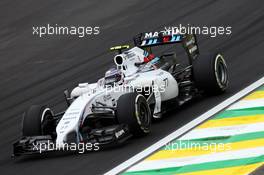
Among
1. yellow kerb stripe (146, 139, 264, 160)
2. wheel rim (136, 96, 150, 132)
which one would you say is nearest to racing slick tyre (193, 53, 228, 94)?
wheel rim (136, 96, 150, 132)

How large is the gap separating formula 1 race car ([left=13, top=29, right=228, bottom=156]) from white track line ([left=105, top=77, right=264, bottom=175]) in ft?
1.32

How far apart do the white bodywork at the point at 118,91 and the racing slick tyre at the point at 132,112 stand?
2.03 ft

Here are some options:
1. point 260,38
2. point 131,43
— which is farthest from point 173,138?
point 131,43

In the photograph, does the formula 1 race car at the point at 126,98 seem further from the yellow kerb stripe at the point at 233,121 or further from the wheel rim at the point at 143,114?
the yellow kerb stripe at the point at 233,121

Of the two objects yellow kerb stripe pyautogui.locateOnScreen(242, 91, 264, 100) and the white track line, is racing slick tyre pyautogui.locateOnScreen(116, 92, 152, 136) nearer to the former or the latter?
the white track line

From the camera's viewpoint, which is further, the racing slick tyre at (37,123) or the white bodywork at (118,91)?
the racing slick tyre at (37,123)

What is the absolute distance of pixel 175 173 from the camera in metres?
10.6

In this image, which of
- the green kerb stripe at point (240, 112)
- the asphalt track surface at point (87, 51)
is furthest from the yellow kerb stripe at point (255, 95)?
the green kerb stripe at point (240, 112)

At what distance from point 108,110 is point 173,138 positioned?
126cm

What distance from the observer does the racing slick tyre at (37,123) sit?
43.0 ft

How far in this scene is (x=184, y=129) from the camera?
1288cm

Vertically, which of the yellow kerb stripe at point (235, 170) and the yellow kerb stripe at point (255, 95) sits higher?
the yellow kerb stripe at point (255, 95)

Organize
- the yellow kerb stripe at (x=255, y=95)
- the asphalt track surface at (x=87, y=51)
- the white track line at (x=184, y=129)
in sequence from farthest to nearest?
the yellow kerb stripe at (x=255, y=95)
the asphalt track surface at (x=87, y=51)
the white track line at (x=184, y=129)

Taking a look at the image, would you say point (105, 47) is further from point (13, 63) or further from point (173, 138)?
point (173, 138)
